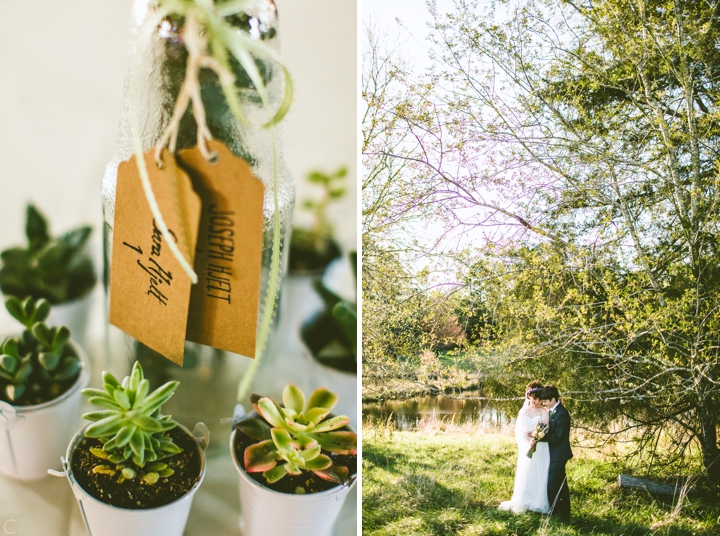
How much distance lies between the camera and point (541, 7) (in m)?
0.79

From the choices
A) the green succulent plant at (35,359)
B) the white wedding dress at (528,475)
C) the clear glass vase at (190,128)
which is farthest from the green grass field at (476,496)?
the green succulent plant at (35,359)

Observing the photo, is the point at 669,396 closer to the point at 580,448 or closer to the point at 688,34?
the point at 580,448

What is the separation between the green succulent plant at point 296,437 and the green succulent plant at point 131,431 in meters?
0.09

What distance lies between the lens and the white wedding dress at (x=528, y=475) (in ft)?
2.55

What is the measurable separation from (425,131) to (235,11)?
0.42m

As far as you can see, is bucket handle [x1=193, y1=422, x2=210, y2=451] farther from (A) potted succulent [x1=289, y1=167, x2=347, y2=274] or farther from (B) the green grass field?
(B) the green grass field

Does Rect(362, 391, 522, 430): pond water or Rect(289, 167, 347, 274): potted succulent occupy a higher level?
Rect(289, 167, 347, 274): potted succulent

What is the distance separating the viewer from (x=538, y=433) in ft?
2.59

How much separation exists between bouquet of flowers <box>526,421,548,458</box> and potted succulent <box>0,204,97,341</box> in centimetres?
64

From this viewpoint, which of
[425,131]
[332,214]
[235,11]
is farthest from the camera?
[425,131]

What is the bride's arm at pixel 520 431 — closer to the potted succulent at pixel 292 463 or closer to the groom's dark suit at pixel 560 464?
the groom's dark suit at pixel 560 464

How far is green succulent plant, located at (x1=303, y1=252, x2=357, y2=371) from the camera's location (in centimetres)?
65

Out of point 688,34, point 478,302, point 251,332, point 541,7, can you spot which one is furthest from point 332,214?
point 688,34

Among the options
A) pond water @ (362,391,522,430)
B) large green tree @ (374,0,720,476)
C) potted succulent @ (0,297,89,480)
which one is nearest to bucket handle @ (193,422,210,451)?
potted succulent @ (0,297,89,480)
